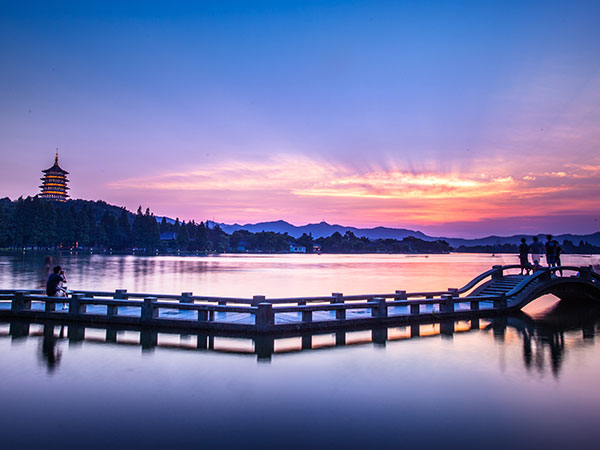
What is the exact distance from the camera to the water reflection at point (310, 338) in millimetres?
12164

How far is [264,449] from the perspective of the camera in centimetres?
632

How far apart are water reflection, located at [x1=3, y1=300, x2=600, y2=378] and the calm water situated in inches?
3.8

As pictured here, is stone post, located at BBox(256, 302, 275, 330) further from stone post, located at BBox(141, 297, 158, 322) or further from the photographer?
the photographer

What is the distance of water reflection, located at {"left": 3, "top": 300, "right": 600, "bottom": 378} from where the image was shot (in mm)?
12164

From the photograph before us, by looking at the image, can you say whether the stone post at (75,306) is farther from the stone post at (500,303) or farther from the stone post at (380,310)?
the stone post at (500,303)

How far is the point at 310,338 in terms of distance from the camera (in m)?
14.1

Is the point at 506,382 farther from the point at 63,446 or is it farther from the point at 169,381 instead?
the point at 63,446

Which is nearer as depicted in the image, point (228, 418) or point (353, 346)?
point (228, 418)

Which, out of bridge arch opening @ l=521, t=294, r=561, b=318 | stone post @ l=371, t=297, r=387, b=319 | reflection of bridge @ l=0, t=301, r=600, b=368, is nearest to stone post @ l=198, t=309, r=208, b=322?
reflection of bridge @ l=0, t=301, r=600, b=368

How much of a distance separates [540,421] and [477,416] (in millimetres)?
1105

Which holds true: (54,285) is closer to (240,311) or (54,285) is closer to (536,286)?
(240,311)

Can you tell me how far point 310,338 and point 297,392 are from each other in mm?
5139

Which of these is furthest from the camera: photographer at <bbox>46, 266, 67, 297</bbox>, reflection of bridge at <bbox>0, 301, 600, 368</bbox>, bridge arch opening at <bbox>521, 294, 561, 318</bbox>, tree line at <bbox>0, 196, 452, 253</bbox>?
tree line at <bbox>0, 196, 452, 253</bbox>

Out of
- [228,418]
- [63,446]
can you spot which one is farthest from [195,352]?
[63,446]
